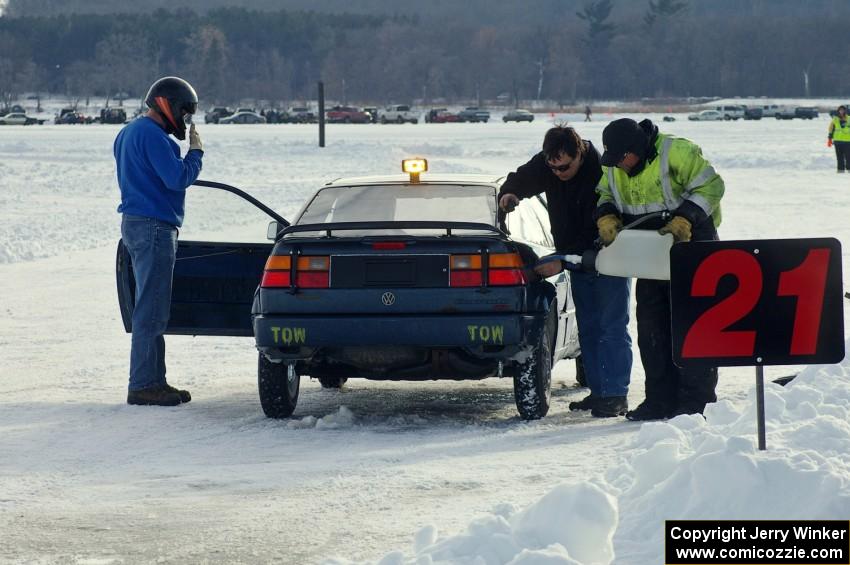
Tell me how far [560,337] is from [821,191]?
2084 centimetres

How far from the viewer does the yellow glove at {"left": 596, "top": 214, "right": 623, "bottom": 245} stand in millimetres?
7957

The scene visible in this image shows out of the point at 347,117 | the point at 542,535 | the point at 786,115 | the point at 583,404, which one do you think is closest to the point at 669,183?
the point at 583,404

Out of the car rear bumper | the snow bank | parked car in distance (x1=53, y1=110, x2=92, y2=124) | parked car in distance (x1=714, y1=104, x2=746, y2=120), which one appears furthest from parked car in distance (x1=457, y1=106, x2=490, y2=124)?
the snow bank

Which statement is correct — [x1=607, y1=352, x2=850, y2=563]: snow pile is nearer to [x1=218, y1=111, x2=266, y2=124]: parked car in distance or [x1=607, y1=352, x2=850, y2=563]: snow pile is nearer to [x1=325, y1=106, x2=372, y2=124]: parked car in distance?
[x1=325, y1=106, x2=372, y2=124]: parked car in distance

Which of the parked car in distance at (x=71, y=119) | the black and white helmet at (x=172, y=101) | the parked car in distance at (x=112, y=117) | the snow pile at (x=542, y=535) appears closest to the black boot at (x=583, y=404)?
the black and white helmet at (x=172, y=101)

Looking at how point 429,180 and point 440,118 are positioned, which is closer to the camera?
point 429,180

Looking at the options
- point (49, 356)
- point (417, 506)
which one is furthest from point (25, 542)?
point (49, 356)

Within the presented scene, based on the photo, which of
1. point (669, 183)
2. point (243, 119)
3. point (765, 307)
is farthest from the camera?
point (243, 119)

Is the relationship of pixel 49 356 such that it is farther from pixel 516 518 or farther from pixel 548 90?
pixel 548 90

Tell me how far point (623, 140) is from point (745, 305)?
1898 mm

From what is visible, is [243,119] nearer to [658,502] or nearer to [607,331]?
[607,331]

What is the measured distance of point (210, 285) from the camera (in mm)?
9102

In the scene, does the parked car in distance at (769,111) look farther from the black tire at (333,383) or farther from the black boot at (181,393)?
the black boot at (181,393)

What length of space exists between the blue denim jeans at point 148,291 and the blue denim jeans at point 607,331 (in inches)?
98.1
